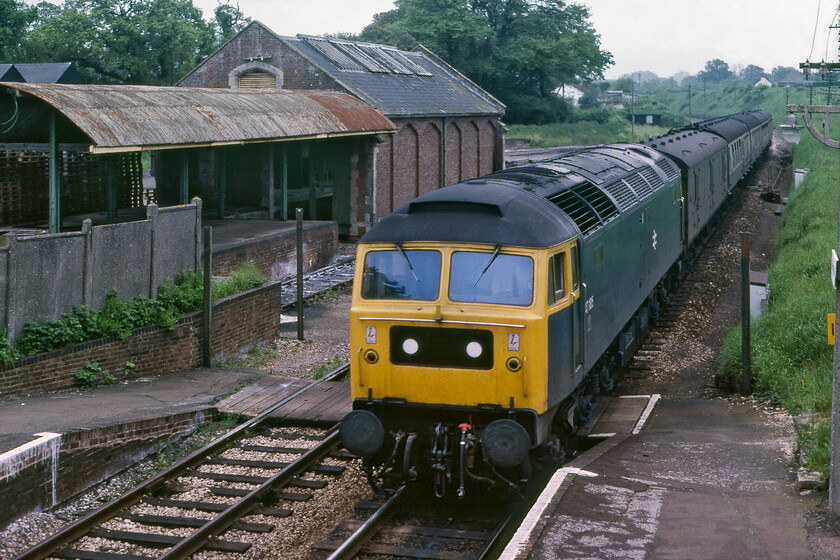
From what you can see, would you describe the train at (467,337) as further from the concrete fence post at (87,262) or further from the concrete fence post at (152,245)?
the concrete fence post at (152,245)

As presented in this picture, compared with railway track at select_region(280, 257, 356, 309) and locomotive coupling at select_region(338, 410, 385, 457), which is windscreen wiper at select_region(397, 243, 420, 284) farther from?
railway track at select_region(280, 257, 356, 309)

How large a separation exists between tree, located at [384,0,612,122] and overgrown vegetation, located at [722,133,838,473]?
4691 cm

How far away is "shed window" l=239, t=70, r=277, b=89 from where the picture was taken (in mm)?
30312

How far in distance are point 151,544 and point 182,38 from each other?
4820cm

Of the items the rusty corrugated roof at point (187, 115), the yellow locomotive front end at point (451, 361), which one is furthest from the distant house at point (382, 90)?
the yellow locomotive front end at point (451, 361)

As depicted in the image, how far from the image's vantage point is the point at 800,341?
13.3 meters

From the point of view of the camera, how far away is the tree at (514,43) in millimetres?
67812

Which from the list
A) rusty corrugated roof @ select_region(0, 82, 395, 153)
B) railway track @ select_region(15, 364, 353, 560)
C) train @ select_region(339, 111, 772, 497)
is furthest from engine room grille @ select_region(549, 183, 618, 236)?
rusty corrugated roof @ select_region(0, 82, 395, 153)

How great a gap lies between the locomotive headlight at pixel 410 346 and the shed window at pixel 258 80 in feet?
76.1

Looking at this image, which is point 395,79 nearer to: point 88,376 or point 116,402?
point 88,376

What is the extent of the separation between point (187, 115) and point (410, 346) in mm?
11952

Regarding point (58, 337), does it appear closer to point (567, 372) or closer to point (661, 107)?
point (567, 372)

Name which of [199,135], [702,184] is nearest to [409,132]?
[702,184]

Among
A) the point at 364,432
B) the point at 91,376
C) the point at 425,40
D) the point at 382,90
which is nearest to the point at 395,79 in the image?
the point at 382,90
